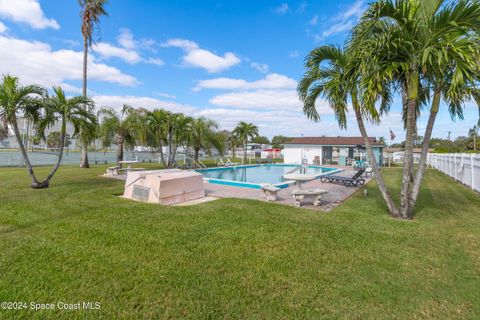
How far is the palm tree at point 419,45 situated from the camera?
15.5 feet

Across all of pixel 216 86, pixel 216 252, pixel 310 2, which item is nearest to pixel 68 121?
pixel 216 252

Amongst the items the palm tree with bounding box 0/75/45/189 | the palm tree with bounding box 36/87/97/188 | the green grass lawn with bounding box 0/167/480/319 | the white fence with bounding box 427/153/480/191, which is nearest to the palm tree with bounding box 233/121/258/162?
the white fence with bounding box 427/153/480/191

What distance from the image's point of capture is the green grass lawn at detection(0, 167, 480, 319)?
2.66 m

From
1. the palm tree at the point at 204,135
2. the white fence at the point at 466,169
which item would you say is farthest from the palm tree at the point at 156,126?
the white fence at the point at 466,169

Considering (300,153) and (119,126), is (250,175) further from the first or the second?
(300,153)

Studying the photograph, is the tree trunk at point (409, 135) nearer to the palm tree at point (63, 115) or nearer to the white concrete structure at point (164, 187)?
the white concrete structure at point (164, 187)

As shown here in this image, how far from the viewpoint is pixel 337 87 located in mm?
6199

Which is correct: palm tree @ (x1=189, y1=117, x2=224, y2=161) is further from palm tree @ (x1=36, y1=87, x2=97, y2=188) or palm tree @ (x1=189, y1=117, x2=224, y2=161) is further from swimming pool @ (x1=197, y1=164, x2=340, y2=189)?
palm tree @ (x1=36, y1=87, x2=97, y2=188)

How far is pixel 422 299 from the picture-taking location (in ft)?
9.38

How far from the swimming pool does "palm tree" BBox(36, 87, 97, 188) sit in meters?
5.99

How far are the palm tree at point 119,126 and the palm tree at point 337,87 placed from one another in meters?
13.1

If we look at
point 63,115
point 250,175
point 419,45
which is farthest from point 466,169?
point 63,115

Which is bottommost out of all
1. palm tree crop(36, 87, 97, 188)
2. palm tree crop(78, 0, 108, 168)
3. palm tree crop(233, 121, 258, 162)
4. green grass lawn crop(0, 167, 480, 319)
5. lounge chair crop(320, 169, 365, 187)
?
green grass lawn crop(0, 167, 480, 319)

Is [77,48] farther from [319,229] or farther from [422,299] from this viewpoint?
[422,299]
